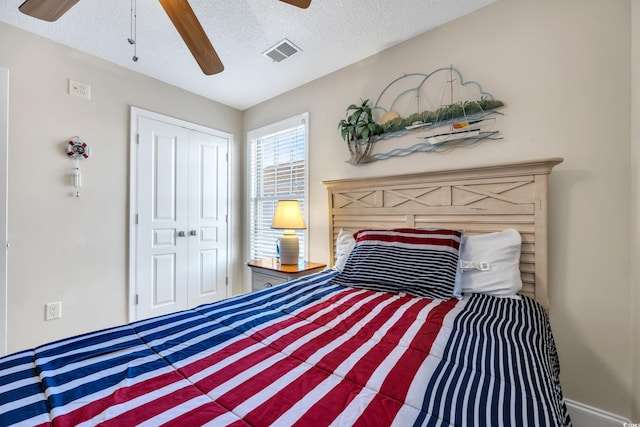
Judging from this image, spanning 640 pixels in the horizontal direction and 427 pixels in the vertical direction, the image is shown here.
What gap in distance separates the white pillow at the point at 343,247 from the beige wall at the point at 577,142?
0.95 meters

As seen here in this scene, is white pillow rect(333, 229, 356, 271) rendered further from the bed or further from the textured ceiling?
the textured ceiling

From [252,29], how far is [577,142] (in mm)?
2213

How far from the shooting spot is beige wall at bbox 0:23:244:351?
2.10 m

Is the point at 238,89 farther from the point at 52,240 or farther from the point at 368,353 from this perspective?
the point at 368,353

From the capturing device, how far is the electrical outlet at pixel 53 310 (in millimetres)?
2209

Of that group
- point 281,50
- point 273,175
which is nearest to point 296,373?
point 281,50

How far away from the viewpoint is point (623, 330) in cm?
146

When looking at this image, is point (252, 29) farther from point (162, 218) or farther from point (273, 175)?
point (162, 218)

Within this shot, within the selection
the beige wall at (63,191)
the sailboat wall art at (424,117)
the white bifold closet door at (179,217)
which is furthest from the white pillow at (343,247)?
the beige wall at (63,191)

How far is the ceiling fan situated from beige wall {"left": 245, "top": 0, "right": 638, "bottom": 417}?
1.34 meters

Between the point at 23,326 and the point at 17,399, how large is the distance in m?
2.13

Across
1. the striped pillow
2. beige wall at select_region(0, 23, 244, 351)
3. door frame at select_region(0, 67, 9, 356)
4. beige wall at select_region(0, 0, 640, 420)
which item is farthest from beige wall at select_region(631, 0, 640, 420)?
door frame at select_region(0, 67, 9, 356)

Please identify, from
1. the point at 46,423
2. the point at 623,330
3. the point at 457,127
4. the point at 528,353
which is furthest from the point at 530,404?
the point at 457,127

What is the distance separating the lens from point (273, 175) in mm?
3330
